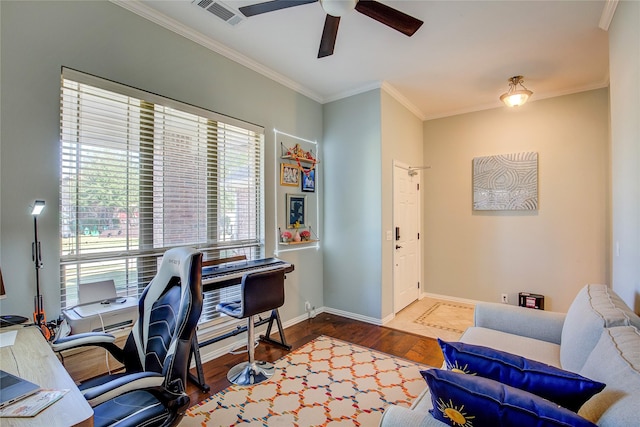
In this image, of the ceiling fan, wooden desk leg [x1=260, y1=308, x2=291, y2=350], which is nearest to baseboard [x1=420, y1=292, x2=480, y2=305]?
wooden desk leg [x1=260, y1=308, x2=291, y2=350]

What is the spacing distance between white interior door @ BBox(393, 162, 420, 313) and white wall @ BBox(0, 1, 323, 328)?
9.31 feet

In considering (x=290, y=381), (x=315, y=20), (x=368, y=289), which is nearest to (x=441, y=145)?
(x=368, y=289)

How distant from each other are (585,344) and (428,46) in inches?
108

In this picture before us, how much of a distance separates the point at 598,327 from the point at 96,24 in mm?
3574

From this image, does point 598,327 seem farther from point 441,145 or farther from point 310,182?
point 441,145

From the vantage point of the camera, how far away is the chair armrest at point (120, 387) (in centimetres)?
106

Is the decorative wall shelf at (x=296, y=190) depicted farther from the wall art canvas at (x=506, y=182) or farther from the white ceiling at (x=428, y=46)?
the wall art canvas at (x=506, y=182)

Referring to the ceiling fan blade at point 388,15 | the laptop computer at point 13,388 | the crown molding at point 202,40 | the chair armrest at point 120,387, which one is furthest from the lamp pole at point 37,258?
the ceiling fan blade at point 388,15

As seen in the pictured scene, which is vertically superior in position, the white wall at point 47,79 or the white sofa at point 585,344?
the white wall at point 47,79

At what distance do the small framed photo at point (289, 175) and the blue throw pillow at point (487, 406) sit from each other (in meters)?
2.90

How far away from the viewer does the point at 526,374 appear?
105 centimetres

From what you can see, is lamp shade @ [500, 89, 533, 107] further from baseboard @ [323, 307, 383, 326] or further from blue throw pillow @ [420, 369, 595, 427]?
blue throw pillow @ [420, 369, 595, 427]

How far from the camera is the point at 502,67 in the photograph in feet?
11.0

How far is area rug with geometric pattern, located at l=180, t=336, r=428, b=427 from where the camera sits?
2012 mm
